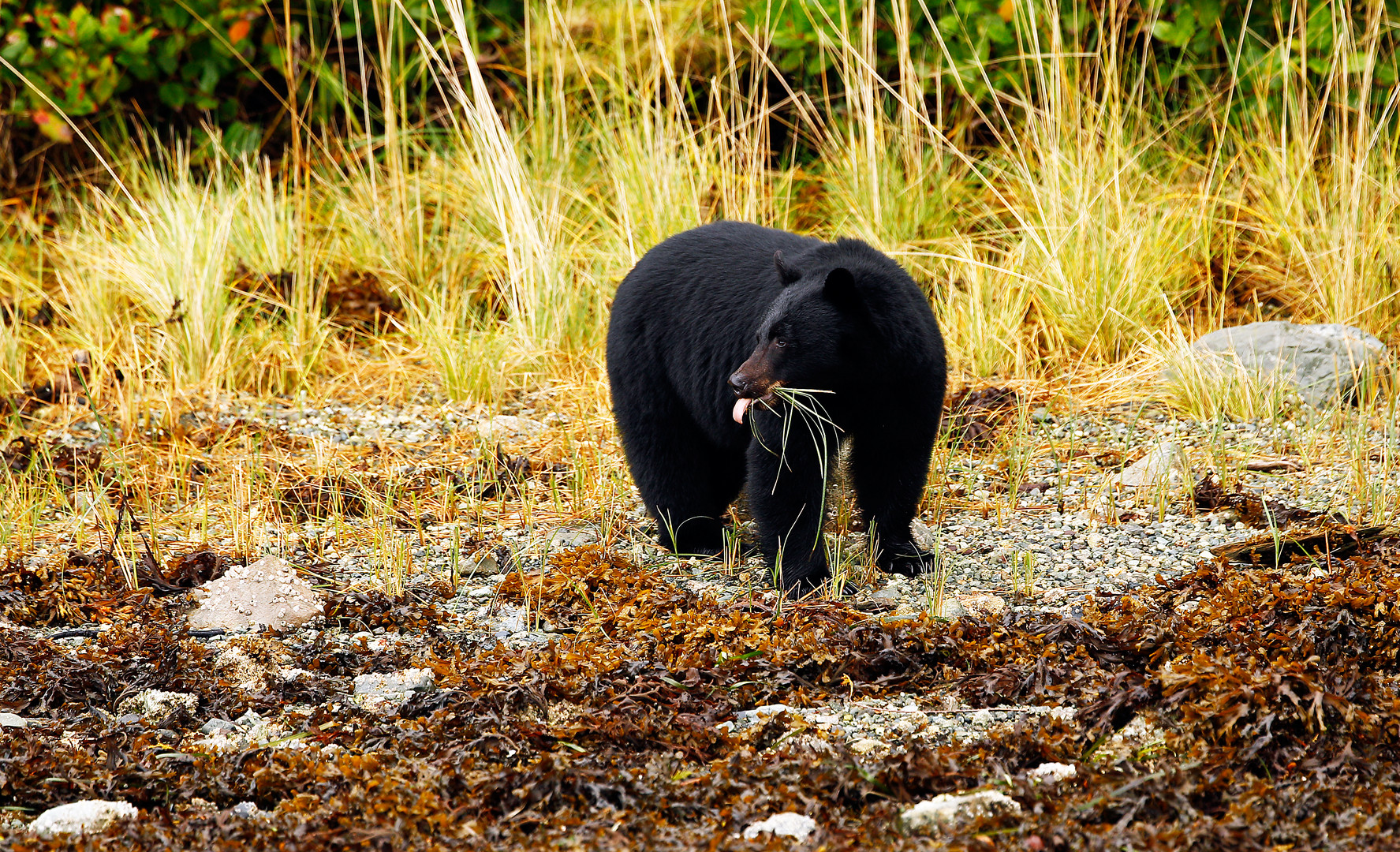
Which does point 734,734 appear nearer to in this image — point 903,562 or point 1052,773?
point 1052,773

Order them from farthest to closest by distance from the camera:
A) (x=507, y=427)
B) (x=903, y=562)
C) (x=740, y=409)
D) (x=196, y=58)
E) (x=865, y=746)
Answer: (x=196, y=58) → (x=507, y=427) → (x=903, y=562) → (x=740, y=409) → (x=865, y=746)

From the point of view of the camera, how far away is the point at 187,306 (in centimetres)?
672

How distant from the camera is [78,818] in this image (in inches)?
103

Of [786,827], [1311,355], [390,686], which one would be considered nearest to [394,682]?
[390,686]

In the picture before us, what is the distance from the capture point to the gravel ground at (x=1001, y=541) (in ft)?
12.3

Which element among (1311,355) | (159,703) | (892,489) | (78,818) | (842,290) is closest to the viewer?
(78,818)

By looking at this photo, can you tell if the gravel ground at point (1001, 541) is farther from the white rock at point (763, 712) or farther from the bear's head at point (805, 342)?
the bear's head at point (805, 342)

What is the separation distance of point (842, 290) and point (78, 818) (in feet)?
7.46

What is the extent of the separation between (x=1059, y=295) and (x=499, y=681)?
13.3 feet

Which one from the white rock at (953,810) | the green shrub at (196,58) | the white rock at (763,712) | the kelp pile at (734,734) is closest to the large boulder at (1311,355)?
the kelp pile at (734,734)

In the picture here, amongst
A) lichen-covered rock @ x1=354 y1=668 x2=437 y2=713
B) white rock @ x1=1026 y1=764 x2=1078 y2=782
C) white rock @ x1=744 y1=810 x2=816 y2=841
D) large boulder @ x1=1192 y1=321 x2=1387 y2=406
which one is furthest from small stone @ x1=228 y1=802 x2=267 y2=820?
large boulder @ x1=1192 y1=321 x2=1387 y2=406

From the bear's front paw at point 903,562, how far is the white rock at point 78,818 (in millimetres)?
2399

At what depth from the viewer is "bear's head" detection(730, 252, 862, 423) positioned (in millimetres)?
3828

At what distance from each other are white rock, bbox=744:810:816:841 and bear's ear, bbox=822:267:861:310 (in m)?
1.68
